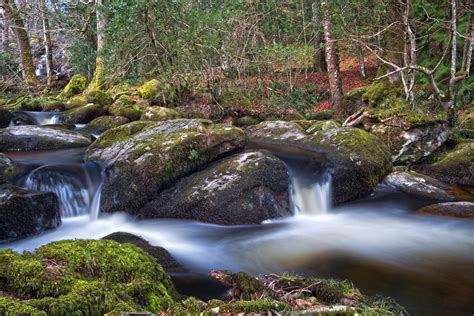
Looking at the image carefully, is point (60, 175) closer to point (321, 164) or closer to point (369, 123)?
point (321, 164)

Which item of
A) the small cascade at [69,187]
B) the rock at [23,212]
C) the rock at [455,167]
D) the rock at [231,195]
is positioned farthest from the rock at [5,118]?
the rock at [455,167]

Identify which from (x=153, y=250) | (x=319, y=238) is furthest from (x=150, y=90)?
(x=153, y=250)

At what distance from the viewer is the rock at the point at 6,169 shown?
7188mm

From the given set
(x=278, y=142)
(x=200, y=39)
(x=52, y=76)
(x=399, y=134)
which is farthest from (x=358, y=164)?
(x=52, y=76)

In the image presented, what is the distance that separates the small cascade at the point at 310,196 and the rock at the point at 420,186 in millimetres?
1448

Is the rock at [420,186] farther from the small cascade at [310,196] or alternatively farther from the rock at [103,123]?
the rock at [103,123]

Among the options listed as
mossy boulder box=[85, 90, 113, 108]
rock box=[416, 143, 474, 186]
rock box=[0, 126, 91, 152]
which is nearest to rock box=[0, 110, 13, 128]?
rock box=[0, 126, 91, 152]

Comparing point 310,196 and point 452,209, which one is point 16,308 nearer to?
point 310,196

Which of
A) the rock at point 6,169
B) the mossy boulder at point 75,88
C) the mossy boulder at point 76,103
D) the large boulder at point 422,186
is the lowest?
the large boulder at point 422,186

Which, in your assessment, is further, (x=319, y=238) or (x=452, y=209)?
(x=452, y=209)

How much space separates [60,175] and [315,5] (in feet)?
37.1

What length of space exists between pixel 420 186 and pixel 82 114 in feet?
35.0

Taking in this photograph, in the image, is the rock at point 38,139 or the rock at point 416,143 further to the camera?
the rock at point 38,139

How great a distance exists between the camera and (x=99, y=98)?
14.6 m
